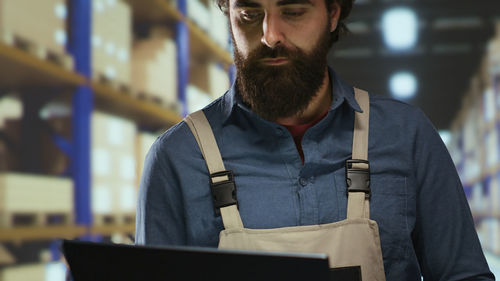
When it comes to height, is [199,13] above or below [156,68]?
above

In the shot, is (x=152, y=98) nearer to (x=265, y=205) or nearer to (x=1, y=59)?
(x=1, y=59)

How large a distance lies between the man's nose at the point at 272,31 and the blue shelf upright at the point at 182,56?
3.04 m

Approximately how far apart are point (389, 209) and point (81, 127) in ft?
6.66

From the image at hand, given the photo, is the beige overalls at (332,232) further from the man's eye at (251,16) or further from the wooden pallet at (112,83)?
the wooden pallet at (112,83)

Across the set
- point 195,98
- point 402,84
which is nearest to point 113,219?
point 195,98

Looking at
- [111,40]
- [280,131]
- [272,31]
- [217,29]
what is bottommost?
[280,131]

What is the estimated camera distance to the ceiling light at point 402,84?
12539 mm

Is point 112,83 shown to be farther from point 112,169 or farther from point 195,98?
point 195,98

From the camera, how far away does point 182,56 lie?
4.38 meters

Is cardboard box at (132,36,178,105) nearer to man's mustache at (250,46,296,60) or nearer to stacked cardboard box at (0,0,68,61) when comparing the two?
stacked cardboard box at (0,0,68,61)

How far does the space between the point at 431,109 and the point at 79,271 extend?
16.0 meters

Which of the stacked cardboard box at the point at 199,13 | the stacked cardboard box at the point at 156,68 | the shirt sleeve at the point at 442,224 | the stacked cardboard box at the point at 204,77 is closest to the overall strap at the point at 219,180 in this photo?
the shirt sleeve at the point at 442,224

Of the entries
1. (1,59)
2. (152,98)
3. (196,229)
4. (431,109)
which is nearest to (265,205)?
(196,229)

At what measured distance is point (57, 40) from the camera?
2748mm
